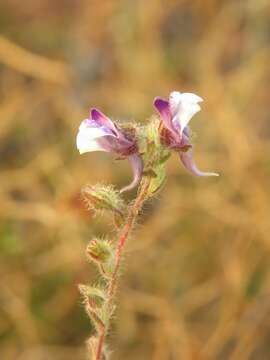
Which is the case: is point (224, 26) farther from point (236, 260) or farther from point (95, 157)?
point (236, 260)

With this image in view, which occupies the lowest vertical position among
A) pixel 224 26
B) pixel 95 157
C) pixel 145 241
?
pixel 145 241

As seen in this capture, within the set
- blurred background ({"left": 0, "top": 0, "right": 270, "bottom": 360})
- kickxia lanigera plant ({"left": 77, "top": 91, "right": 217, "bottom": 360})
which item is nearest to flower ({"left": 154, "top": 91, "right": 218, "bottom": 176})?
kickxia lanigera plant ({"left": 77, "top": 91, "right": 217, "bottom": 360})

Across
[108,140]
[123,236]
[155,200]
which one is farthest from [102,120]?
[155,200]

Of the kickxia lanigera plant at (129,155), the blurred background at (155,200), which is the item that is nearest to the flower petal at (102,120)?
the kickxia lanigera plant at (129,155)

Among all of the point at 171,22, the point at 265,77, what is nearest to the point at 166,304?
the point at 265,77

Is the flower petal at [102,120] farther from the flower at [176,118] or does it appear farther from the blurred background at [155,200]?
the blurred background at [155,200]

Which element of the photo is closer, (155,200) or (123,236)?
(123,236)

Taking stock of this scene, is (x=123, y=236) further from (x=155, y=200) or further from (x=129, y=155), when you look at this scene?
(x=155, y=200)
